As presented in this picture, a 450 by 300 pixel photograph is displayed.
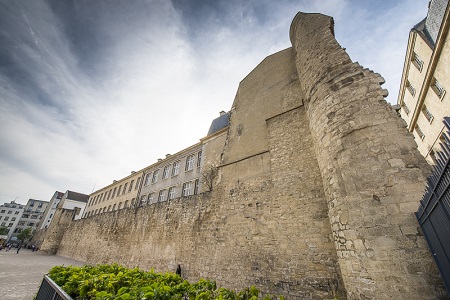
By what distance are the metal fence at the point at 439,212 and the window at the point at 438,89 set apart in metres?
13.4

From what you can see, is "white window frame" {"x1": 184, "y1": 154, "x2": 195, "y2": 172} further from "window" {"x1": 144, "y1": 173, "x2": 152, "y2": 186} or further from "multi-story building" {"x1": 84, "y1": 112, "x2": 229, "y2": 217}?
"window" {"x1": 144, "y1": 173, "x2": 152, "y2": 186}

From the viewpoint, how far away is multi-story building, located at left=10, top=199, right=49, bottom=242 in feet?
203

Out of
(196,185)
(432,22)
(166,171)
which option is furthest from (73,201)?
(432,22)

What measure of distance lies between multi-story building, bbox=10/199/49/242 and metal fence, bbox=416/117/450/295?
279 feet

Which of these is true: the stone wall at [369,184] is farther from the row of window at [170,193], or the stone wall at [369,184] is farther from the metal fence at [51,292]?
the row of window at [170,193]

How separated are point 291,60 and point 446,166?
359 inches

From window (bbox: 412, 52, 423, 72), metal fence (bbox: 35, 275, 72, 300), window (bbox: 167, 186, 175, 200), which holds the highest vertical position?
window (bbox: 412, 52, 423, 72)

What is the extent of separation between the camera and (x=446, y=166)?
1938 mm

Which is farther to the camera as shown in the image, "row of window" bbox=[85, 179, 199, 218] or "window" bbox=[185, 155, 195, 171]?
"window" bbox=[185, 155, 195, 171]

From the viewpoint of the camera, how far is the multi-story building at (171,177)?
1738 centimetres

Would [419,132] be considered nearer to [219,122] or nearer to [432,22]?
[432,22]

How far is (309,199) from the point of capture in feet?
20.0

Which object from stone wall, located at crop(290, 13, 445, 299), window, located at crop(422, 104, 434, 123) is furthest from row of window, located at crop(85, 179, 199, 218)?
window, located at crop(422, 104, 434, 123)

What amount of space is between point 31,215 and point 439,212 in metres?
92.9
